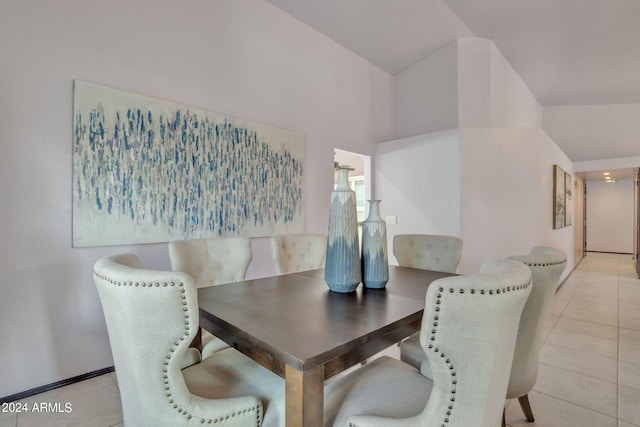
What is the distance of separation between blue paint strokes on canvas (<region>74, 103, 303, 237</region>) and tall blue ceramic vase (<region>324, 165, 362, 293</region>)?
1.56m

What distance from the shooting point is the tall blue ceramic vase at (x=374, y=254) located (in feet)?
5.06

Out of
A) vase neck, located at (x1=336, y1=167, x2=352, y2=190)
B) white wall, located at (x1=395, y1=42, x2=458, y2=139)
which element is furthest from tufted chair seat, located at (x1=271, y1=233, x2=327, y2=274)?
white wall, located at (x1=395, y1=42, x2=458, y2=139)

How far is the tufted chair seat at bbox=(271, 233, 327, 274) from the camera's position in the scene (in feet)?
7.61

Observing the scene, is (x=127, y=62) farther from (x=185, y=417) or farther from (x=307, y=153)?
(x=185, y=417)

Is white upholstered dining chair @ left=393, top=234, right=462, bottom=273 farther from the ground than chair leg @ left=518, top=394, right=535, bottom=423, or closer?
farther from the ground

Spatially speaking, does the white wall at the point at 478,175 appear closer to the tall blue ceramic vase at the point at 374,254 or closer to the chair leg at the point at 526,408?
the chair leg at the point at 526,408

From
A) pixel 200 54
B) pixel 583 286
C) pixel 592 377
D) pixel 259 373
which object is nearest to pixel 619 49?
pixel 583 286

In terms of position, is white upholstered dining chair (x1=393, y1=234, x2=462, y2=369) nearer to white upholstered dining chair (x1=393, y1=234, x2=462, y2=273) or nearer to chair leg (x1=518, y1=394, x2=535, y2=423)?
white upholstered dining chair (x1=393, y1=234, x2=462, y2=273)

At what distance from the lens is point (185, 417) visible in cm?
92

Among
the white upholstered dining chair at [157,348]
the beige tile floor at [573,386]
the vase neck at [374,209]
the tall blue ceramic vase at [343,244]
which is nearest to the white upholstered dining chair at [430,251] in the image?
the beige tile floor at [573,386]

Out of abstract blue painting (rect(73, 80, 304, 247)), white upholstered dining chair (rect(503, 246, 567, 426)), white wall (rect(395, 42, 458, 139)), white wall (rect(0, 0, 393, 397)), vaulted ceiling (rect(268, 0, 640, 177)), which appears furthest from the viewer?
white wall (rect(395, 42, 458, 139))

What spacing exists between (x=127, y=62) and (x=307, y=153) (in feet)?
6.08

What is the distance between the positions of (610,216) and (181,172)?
11686 mm

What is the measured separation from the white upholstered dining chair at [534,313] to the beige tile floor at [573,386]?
1.75 ft
